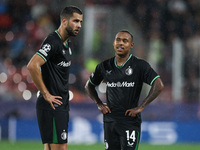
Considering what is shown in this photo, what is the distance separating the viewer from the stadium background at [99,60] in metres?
12.5

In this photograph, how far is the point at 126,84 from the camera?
19.2ft

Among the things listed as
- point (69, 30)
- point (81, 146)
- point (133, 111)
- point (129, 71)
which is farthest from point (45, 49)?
point (81, 146)

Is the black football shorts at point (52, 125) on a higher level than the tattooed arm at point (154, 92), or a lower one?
lower

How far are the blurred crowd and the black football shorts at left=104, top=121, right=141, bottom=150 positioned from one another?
273 inches

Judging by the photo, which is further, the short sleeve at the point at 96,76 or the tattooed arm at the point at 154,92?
→ the short sleeve at the point at 96,76

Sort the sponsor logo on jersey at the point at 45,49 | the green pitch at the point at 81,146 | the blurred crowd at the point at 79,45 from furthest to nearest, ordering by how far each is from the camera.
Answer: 1. the blurred crowd at the point at 79,45
2. the green pitch at the point at 81,146
3. the sponsor logo on jersey at the point at 45,49

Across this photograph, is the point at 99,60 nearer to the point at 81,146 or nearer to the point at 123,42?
the point at 81,146

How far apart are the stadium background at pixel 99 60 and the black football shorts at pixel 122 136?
21.1 feet

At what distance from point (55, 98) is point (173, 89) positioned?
744 cm

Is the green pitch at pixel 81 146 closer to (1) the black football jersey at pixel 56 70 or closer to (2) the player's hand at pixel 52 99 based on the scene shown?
(1) the black football jersey at pixel 56 70

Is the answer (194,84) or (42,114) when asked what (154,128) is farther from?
(42,114)

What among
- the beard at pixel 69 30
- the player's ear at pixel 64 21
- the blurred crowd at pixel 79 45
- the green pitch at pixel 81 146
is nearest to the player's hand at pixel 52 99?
the beard at pixel 69 30

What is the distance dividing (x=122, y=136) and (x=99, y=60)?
805cm

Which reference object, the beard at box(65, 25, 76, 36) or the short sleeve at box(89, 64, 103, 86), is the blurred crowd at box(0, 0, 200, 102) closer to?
the short sleeve at box(89, 64, 103, 86)
